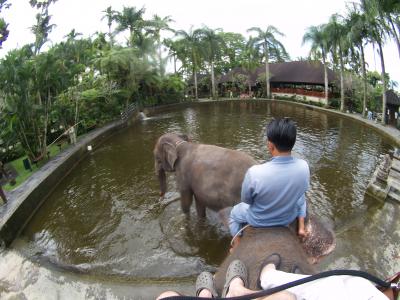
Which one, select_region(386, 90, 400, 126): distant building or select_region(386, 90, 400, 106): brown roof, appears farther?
select_region(386, 90, 400, 106): brown roof

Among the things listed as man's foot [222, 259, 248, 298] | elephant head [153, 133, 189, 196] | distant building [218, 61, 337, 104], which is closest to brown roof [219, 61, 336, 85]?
distant building [218, 61, 337, 104]

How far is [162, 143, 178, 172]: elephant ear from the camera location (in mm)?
7495

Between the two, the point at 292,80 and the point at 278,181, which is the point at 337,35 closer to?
the point at 292,80

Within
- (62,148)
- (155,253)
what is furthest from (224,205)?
(62,148)

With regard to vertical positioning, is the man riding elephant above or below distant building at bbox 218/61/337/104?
below

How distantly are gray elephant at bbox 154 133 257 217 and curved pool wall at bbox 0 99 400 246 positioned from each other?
4.19m

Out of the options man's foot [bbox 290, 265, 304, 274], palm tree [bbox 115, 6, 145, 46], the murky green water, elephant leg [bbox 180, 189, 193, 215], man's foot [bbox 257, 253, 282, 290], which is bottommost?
the murky green water

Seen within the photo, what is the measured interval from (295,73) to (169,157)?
30492 millimetres

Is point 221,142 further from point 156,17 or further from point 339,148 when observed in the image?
point 156,17

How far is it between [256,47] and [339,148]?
2307cm

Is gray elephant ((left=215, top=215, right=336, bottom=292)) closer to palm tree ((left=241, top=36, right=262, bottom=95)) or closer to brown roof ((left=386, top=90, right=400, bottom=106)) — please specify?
brown roof ((left=386, top=90, right=400, bottom=106))

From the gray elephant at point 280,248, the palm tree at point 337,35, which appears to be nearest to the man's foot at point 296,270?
the gray elephant at point 280,248

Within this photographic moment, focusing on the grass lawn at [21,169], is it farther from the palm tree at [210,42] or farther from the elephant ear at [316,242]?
the palm tree at [210,42]

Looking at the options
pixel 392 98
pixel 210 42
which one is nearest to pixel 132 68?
pixel 210 42
